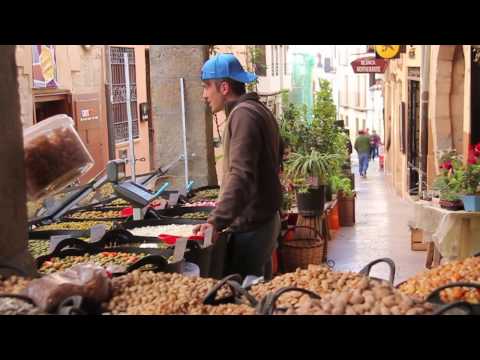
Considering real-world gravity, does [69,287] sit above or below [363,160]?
above

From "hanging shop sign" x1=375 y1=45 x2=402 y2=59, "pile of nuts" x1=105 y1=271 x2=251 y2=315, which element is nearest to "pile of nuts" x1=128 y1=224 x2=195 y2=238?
"pile of nuts" x1=105 y1=271 x2=251 y2=315

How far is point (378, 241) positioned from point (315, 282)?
7.77 metres

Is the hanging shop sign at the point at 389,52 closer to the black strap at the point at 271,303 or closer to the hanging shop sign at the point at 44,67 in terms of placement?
the hanging shop sign at the point at 44,67

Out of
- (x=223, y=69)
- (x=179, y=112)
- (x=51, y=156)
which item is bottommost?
(x=51, y=156)

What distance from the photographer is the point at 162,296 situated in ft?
9.62

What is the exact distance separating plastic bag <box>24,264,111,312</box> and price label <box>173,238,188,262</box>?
124 cm

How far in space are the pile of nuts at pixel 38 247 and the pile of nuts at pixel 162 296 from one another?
5.87 ft

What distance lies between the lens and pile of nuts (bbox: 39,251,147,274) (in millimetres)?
4323

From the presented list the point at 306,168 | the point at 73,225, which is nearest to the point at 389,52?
the point at 306,168

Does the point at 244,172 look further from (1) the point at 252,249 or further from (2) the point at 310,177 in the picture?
(2) the point at 310,177

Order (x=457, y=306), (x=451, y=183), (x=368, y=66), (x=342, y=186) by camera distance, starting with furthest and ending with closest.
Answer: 1. (x=368, y=66)
2. (x=342, y=186)
3. (x=451, y=183)
4. (x=457, y=306)

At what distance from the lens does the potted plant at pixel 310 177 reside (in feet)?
29.0
